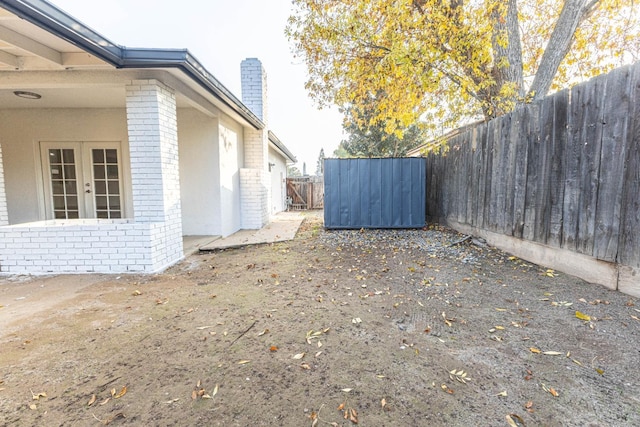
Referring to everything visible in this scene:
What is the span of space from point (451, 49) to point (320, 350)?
6279mm

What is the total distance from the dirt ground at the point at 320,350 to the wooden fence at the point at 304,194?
473 inches

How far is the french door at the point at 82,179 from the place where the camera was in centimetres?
650

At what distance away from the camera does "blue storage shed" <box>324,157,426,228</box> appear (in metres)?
7.45

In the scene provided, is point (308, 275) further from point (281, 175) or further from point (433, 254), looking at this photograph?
point (281, 175)

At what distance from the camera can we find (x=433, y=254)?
17.3 ft

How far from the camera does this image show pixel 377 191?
7.50 meters

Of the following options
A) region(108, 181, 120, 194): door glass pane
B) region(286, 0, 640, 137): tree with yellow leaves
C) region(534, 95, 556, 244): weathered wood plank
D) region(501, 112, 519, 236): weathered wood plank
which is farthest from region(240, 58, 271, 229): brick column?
region(534, 95, 556, 244): weathered wood plank

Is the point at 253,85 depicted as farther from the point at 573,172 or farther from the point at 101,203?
the point at 573,172

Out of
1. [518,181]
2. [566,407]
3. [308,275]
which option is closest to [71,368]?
[308,275]

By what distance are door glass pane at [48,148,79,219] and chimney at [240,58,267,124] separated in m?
4.45

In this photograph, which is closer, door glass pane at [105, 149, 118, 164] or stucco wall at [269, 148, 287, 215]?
door glass pane at [105, 149, 118, 164]

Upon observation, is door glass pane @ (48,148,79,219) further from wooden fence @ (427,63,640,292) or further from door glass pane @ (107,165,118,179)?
wooden fence @ (427,63,640,292)

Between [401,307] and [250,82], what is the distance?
7.92m

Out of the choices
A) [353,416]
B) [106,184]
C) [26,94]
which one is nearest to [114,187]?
[106,184]
